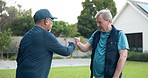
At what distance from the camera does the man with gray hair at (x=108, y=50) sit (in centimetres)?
411

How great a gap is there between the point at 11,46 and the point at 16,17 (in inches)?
414

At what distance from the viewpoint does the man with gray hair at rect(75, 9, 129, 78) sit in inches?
162

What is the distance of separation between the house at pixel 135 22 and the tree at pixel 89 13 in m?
9.97

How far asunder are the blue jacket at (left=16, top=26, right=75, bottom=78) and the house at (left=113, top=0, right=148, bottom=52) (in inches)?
872

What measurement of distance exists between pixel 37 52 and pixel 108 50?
101 cm

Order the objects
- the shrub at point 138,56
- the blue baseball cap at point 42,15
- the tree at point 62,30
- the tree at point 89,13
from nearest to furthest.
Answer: the blue baseball cap at point 42,15
the shrub at point 138,56
the tree at point 89,13
the tree at point 62,30

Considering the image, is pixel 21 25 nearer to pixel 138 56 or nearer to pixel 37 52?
pixel 138 56

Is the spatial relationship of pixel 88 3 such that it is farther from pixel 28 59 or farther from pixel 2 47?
pixel 28 59

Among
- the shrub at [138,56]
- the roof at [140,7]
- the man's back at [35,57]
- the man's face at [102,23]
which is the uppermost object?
the man's face at [102,23]

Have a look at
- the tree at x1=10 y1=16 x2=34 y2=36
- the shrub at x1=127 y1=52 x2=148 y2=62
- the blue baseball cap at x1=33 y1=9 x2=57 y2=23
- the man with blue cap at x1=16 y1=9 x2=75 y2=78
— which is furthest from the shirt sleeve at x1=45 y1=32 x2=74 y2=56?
the tree at x1=10 y1=16 x2=34 y2=36

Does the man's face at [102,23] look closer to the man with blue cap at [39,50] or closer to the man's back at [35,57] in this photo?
the man with blue cap at [39,50]

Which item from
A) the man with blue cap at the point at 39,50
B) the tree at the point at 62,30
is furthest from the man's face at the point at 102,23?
the tree at the point at 62,30

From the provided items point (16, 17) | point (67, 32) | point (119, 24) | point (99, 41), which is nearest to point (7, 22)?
point (16, 17)

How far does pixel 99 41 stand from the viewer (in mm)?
4332
